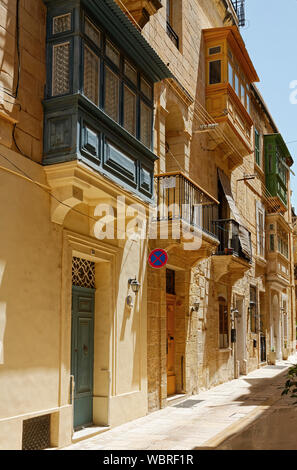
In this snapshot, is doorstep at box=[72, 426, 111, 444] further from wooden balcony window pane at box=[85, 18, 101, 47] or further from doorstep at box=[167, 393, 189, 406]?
wooden balcony window pane at box=[85, 18, 101, 47]

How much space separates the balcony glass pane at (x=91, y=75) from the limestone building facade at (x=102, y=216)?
0.09ft

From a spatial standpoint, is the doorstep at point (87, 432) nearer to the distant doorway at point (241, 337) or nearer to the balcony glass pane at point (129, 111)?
the balcony glass pane at point (129, 111)

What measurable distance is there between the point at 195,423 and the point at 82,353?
2.60m

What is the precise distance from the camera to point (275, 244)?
25531 mm

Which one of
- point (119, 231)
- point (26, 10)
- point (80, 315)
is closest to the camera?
point (26, 10)

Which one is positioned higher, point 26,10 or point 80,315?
point 26,10

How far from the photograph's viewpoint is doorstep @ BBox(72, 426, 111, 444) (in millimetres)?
8578

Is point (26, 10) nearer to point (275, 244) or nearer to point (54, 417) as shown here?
point (54, 417)

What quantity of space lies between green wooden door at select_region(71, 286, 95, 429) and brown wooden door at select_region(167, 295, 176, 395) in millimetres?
3859

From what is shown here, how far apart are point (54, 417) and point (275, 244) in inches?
750

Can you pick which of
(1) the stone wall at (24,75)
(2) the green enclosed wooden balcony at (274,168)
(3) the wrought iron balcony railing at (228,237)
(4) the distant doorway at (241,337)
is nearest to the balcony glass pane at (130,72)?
(1) the stone wall at (24,75)

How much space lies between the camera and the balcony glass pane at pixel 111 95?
29.7ft

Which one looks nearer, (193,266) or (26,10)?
(26,10)

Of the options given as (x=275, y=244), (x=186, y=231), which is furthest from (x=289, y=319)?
(x=186, y=231)
